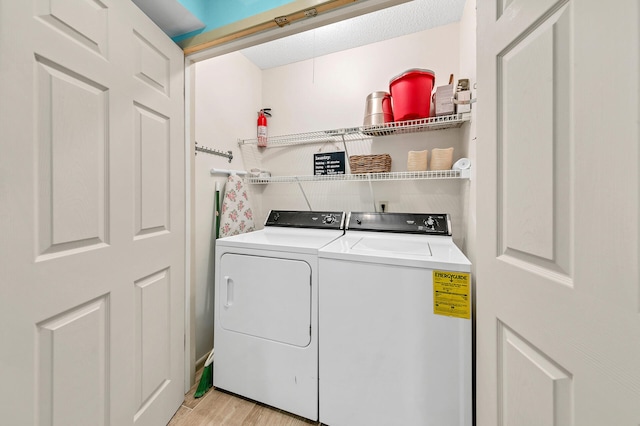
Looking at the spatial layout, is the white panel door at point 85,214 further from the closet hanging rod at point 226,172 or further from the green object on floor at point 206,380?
the closet hanging rod at point 226,172

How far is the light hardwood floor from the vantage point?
1437mm

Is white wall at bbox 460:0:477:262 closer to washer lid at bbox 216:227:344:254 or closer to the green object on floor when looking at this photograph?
washer lid at bbox 216:227:344:254

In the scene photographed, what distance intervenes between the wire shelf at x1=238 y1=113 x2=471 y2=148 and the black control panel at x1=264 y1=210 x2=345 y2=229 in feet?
2.27

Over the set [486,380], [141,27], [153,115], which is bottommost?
[486,380]

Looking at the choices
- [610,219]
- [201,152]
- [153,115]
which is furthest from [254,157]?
[610,219]

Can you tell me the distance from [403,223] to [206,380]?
1.79m

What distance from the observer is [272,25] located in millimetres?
1356

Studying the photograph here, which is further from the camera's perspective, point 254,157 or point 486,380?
point 254,157

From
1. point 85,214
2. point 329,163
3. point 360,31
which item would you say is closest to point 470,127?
point 329,163

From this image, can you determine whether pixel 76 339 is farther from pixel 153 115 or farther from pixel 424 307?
pixel 424 307

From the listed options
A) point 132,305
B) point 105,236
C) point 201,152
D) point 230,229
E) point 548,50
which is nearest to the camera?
point 548,50

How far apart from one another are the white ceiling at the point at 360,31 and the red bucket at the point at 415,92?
17.8 inches

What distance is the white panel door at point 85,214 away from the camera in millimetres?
725

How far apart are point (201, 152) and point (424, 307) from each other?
1.86 meters
